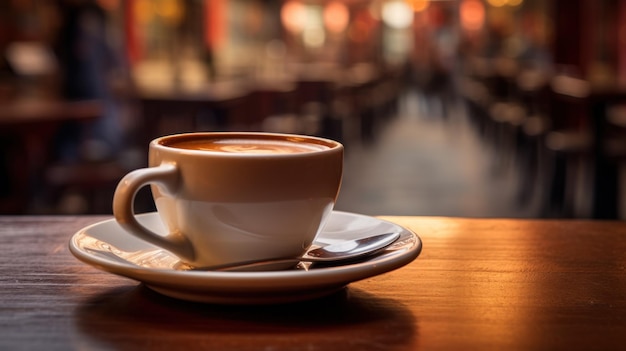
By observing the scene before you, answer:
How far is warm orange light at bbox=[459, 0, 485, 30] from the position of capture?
2756 centimetres

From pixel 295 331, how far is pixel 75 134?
5656mm

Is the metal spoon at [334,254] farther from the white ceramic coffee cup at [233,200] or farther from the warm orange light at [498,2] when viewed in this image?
the warm orange light at [498,2]

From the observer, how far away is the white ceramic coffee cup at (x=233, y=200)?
0.63 meters

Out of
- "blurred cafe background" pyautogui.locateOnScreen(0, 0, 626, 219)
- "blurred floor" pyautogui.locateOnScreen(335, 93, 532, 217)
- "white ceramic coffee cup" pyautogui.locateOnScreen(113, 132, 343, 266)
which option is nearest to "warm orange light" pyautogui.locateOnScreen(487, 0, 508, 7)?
"blurred cafe background" pyautogui.locateOnScreen(0, 0, 626, 219)

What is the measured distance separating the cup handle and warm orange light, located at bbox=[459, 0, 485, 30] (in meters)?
27.7

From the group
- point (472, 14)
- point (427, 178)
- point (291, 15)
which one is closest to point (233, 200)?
point (427, 178)

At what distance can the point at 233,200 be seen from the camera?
0.63 meters

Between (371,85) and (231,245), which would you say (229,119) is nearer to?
(231,245)

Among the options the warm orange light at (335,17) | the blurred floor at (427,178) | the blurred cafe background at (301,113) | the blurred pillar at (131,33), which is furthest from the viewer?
the warm orange light at (335,17)

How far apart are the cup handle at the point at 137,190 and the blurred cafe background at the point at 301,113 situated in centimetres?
329

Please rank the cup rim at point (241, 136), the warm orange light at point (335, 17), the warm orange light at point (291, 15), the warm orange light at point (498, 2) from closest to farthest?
the cup rim at point (241, 136)
the warm orange light at point (291, 15)
the warm orange light at point (498, 2)
the warm orange light at point (335, 17)

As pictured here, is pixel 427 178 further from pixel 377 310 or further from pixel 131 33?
pixel 377 310

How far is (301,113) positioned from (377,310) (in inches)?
271

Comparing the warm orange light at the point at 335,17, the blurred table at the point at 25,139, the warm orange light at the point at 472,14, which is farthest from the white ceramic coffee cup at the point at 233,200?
the warm orange light at the point at 472,14
